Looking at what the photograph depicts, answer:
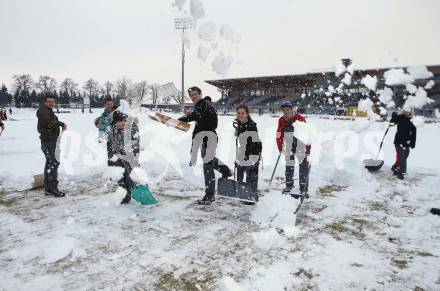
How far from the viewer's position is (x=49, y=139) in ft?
19.4

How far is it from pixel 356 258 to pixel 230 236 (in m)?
1.49

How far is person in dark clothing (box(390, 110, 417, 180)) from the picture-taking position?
25.0 feet

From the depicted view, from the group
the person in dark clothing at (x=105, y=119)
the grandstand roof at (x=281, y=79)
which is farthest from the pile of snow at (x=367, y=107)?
the person in dark clothing at (x=105, y=119)

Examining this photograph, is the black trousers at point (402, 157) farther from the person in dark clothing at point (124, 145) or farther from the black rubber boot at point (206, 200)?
the person in dark clothing at point (124, 145)

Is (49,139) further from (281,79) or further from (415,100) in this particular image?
(281,79)

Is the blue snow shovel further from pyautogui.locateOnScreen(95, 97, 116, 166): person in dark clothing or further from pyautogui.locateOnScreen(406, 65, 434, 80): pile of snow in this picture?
pyautogui.locateOnScreen(406, 65, 434, 80): pile of snow

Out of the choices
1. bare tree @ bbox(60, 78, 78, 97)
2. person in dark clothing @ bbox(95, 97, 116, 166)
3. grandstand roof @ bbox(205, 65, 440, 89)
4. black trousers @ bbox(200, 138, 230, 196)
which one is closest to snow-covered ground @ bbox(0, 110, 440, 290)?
black trousers @ bbox(200, 138, 230, 196)

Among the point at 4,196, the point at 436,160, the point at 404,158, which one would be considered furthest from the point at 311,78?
the point at 4,196

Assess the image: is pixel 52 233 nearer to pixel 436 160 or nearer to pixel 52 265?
pixel 52 265

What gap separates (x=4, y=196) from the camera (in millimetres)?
5969

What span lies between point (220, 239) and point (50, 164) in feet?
12.1

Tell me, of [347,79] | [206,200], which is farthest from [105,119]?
[347,79]

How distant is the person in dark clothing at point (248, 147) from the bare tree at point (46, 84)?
107099 millimetres

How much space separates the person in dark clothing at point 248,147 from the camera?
5410mm
